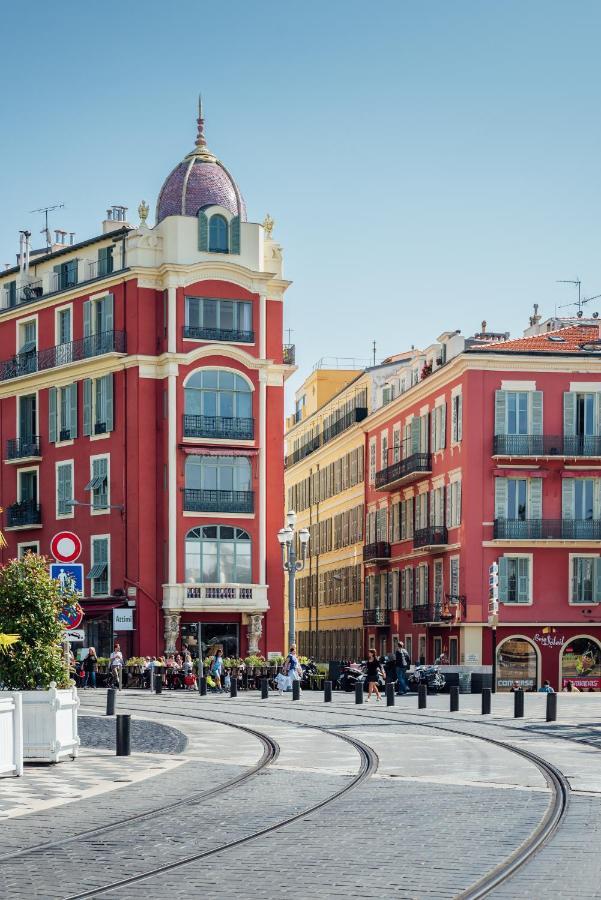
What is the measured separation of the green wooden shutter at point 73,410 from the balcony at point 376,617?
18053 mm

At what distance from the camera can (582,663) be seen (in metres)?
61.6

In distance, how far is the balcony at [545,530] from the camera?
61.2 metres

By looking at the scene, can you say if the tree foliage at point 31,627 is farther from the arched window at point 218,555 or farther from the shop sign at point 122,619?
the arched window at point 218,555

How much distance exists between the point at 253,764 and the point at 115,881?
1084 centimetres

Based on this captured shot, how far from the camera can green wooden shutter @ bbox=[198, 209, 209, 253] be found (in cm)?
6412

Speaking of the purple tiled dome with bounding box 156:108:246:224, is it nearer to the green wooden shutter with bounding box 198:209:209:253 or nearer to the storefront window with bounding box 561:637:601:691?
the green wooden shutter with bounding box 198:209:209:253

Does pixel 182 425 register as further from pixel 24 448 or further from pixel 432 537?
pixel 432 537

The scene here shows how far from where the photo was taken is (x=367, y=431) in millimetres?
80750

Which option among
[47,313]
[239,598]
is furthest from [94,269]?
[239,598]

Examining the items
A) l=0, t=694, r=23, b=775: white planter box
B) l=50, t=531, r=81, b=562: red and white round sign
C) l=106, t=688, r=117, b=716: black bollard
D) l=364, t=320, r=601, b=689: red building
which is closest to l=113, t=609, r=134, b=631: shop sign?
l=364, t=320, r=601, b=689: red building

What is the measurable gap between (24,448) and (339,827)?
183ft

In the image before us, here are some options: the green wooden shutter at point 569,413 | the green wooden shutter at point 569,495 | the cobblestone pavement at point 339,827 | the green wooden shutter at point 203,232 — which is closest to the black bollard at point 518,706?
the cobblestone pavement at point 339,827

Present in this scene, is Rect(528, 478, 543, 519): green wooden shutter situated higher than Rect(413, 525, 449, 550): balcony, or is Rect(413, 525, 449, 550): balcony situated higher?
Rect(528, 478, 543, 519): green wooden shutter

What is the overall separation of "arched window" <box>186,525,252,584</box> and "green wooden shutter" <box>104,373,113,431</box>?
5.89 meters
